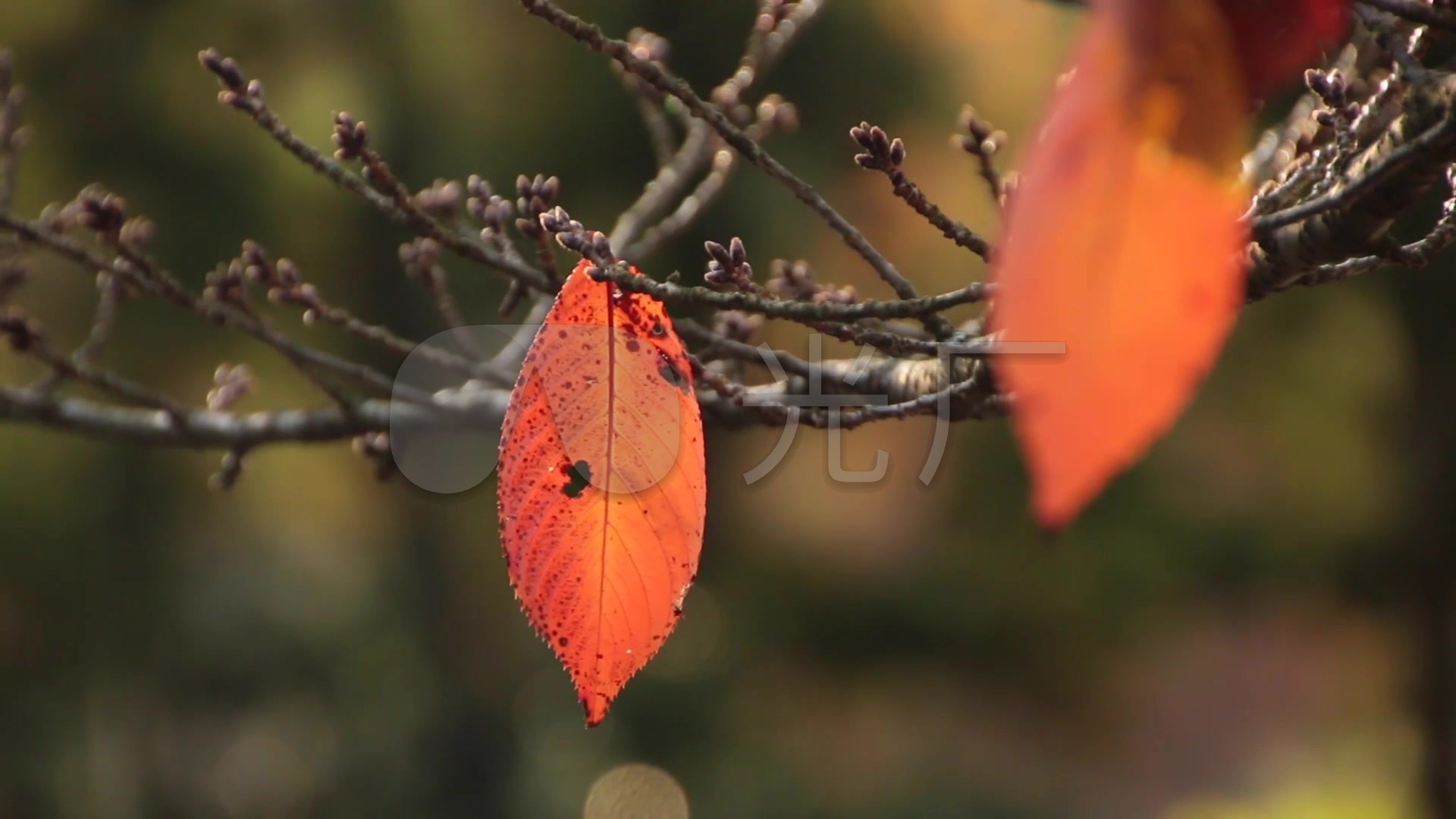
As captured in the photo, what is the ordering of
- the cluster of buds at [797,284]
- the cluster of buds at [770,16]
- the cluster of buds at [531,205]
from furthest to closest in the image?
the cluster of buds at [770,16] → the cluster of buds at [797,284] → the cluster of buds at [531,205]

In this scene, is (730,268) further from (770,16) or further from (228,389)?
(228,389)

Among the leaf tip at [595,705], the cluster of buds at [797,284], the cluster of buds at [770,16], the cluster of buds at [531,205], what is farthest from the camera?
the cluster of buds at [770,16]

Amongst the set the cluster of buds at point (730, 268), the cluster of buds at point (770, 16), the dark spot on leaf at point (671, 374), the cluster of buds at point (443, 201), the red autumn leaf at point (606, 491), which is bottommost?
the red autumn leaf at point (606, 491)

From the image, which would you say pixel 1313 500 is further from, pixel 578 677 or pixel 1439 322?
pixel 578 677

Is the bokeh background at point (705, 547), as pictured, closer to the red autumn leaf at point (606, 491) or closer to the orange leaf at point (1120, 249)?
the red autumn leaf at point (606, 491)

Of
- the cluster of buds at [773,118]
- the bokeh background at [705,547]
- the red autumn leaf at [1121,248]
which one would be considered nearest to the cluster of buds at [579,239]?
the red autumn leaf at [1121,248]

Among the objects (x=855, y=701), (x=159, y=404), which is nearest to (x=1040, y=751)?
(x=855, y=701)

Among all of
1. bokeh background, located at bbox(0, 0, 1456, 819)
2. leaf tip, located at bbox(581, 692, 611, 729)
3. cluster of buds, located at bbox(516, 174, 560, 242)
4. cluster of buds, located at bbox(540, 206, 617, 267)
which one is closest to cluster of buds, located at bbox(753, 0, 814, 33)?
cluster of buds, located at bbox(516, 174, 560, 242)
